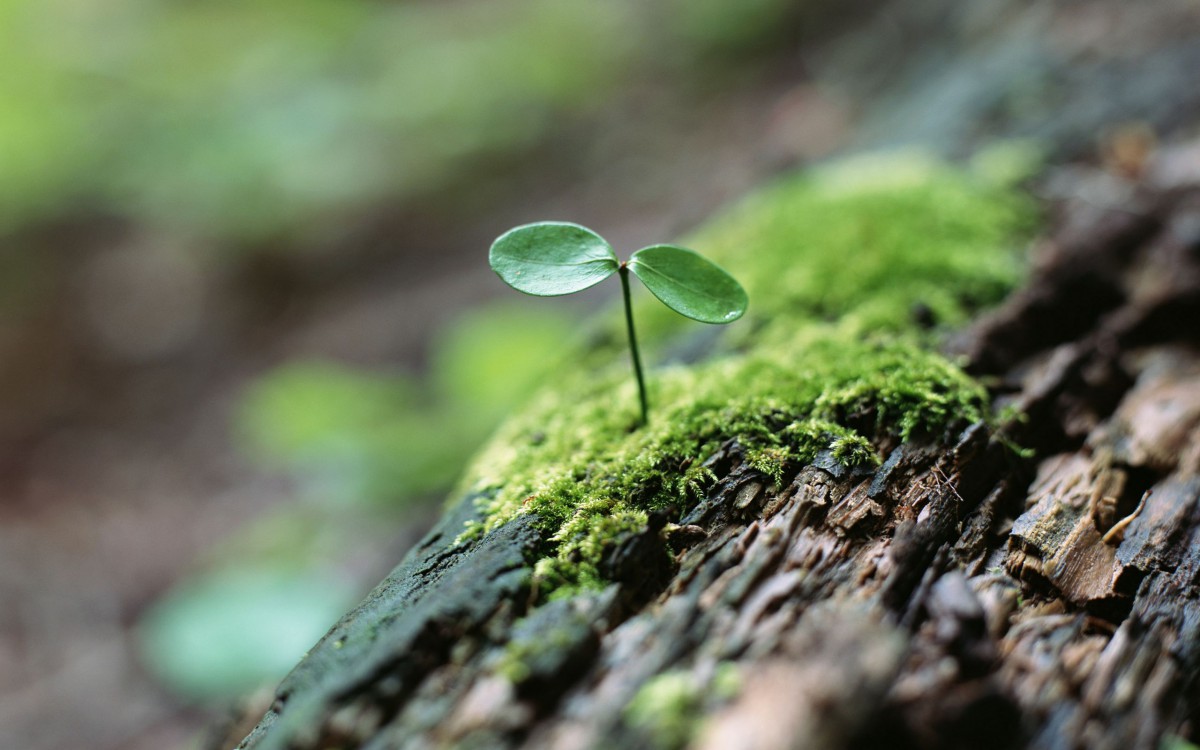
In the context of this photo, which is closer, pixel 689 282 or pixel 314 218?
pixel 689 282

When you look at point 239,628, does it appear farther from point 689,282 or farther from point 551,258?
point 689,282

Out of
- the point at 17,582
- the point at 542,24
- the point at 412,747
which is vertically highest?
the point at 542,24

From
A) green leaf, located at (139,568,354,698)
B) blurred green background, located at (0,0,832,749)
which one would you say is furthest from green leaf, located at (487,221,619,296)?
green leaf, located at (139,568,354,698)

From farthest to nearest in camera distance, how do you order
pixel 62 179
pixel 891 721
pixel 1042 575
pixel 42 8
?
1. pixel 42 8
2. pixel 62 179
3. pixel 1042 575
4. pixel 891 721

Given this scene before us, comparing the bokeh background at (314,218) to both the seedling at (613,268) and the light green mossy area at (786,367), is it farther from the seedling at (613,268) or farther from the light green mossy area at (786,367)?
the seedling at (613,268)

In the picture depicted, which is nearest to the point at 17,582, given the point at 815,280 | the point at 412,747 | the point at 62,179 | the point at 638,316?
the point at 62,179

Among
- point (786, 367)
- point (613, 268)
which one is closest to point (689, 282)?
point (613, 268)

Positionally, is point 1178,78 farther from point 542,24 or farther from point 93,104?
point 93,104
